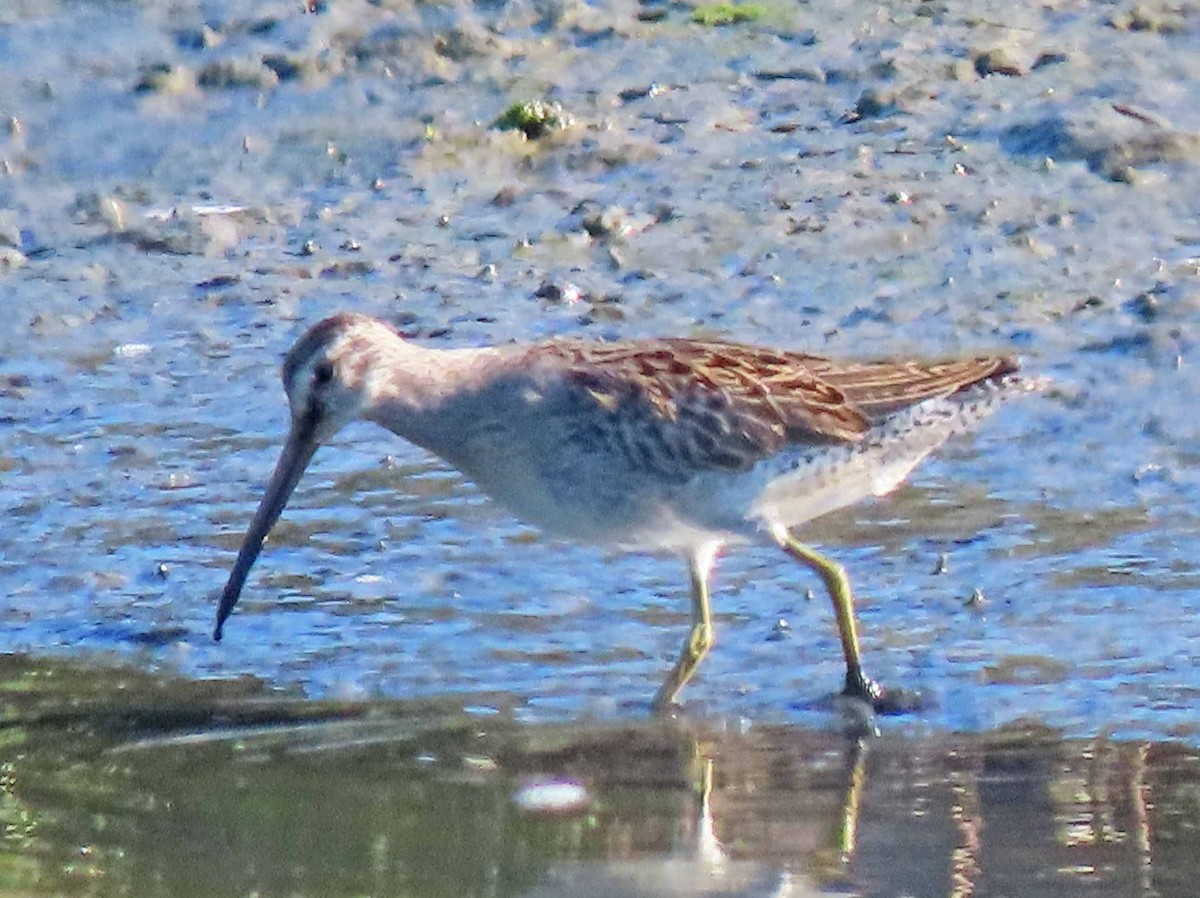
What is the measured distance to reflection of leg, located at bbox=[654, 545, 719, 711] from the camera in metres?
6.55

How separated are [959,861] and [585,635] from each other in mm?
1993

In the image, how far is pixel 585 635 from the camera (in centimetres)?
703

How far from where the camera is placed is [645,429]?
667 centimetres

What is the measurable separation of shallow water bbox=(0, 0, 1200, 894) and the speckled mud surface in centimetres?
2

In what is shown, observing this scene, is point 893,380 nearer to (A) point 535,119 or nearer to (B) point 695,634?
(B) point 695,634

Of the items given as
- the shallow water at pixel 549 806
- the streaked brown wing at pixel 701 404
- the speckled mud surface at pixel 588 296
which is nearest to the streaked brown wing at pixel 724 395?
the streaked brown wing at pixel 701 404

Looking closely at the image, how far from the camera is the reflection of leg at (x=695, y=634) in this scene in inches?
258

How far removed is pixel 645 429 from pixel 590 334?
2390 mm

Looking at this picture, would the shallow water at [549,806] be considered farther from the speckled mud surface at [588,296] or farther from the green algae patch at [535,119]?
the green algae patch at [535,119]

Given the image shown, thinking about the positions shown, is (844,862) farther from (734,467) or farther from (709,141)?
(709,141)

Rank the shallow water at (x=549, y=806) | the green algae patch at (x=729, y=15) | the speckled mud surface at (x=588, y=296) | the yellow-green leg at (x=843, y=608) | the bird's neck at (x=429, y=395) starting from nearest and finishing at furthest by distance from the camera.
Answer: the shallow water at (x=549, y=806), the yellow-green leg at (x=843, y=608), the bird's neck at (x=429, y=395), the speckled mud surface at (x=588, y=296), the green algae patch at (x=729, y=15)

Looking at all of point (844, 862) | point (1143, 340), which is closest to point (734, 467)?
point (844, 862)

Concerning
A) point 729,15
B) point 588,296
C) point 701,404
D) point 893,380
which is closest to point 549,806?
point 701,404

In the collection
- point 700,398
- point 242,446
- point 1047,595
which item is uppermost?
point 700,398
